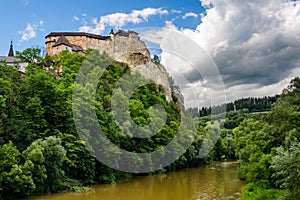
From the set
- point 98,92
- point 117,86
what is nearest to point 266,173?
point 98,92

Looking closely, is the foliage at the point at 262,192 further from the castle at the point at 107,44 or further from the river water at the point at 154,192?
the castle at the point at 107,44

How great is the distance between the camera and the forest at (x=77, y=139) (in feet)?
75.8

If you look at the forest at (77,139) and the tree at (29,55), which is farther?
the tree at (29,55)

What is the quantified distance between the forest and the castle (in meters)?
10.1

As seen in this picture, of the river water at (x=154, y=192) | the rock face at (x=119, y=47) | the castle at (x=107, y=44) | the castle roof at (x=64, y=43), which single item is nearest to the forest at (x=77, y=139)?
the river water at (x=154, y=192)

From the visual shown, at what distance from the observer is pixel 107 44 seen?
79.4 meters

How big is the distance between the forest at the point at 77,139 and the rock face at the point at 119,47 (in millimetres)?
10868

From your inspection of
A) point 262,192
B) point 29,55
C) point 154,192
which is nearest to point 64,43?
point 29,55

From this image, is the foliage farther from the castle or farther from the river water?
the castle

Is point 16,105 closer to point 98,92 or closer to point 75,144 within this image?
point 75,144

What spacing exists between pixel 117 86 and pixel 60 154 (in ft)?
91.0

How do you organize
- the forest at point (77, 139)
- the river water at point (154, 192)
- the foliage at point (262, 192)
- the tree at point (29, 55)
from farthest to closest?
the tree at point (29, 55) < the river water at point (154, 192) < the forest at point (77, 139) < the foliage at point (262, 192)

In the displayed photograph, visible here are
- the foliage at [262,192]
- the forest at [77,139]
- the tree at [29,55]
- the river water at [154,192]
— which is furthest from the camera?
the tree at [29,55]

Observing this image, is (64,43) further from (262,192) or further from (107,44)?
(262,192)
